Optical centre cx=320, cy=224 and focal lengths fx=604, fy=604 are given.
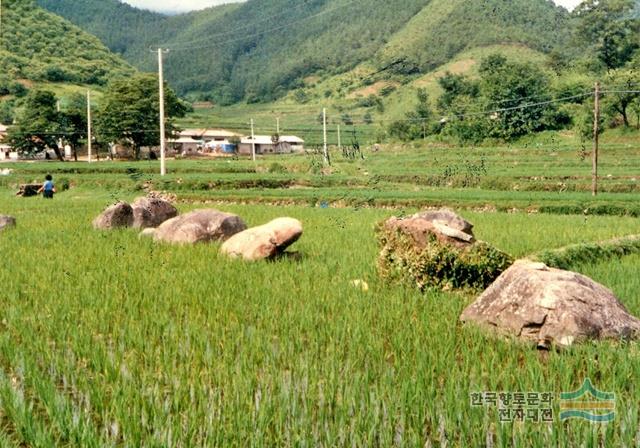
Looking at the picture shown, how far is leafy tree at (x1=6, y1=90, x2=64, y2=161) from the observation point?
5381 centimetres

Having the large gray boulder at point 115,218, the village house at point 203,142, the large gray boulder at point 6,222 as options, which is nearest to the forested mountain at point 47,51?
the village house at point 203,142

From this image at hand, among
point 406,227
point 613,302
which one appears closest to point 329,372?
point 613,302

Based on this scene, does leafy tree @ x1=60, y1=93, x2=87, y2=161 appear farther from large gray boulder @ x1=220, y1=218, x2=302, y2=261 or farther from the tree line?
large gray boulder @ x1=220, y1=218, x2=302, y2=261

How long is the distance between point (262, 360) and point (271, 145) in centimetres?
7809

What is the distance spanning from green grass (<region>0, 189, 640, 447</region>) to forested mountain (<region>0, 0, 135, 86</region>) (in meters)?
90.8

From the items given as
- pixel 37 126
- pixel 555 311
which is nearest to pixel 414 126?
pixel 37 126

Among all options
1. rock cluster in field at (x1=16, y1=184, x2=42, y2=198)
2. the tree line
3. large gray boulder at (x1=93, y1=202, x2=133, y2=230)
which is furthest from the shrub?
the tree line

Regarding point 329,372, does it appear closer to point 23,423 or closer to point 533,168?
point 23,423

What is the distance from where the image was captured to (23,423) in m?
4.00

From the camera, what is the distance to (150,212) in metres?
16.5

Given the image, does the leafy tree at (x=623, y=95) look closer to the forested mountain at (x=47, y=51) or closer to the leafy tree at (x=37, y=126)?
the leafy tree at (x=37, y=126)

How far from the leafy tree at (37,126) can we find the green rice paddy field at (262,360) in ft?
154

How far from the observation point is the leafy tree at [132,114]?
182 feet

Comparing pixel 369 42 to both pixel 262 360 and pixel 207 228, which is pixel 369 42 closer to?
pixel 207 228
